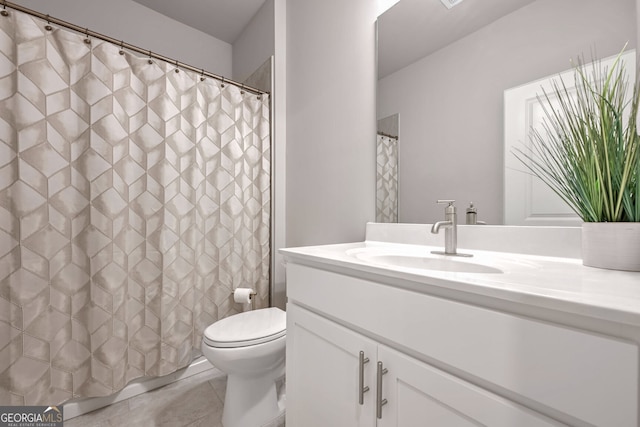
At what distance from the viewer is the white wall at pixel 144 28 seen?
166 cm

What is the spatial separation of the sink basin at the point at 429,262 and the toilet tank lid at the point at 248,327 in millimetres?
591

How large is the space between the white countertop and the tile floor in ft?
3.50

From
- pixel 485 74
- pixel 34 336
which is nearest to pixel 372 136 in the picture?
pixel 485 74

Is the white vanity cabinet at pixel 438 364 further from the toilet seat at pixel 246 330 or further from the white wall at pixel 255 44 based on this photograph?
the white wall at pixel 255 44

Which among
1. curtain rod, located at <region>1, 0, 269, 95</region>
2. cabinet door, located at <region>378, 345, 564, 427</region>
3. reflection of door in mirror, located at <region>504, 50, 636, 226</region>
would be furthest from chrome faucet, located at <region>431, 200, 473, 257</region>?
curtain rod, located at <region>1, 0, 269, 95</region>

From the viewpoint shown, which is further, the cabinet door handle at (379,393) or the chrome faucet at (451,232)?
the chrome faucet at (451,232)

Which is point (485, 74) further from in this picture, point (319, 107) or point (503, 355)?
point (503, 355)

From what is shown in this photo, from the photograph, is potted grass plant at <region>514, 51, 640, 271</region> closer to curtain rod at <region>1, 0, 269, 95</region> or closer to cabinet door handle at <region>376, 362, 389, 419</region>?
cabinet door handle at <region>376, 362, 389, 419</region>

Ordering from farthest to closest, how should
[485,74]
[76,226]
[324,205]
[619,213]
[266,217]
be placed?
[266,217], [324,205], [76,226], [485,74], [619,213]

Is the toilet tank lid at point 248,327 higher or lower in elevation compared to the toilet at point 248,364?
higher

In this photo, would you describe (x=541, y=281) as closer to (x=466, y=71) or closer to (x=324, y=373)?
(x=324, y=373)

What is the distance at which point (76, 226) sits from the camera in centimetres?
122

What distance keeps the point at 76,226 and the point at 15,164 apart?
12.5 inches

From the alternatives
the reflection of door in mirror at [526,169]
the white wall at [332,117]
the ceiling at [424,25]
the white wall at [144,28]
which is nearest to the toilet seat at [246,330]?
the white wall at [332,117]
